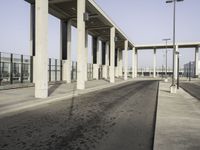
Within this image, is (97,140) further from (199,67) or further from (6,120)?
(199,67)

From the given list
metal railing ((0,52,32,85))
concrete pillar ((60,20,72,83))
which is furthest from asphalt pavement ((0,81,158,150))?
concrete pillar ((60,20,72,83))

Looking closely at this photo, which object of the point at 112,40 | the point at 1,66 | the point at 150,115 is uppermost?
the point at 112,40

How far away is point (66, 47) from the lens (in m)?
39.2

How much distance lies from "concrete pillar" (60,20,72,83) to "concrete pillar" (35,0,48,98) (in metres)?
21.1

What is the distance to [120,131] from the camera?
8352mm

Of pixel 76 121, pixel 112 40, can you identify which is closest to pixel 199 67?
pixel 112 40

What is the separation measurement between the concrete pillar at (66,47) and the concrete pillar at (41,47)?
2105 cm

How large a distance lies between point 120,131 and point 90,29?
42.7m

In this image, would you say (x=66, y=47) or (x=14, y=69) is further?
(x=66, y=47)

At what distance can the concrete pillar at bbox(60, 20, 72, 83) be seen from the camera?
38438 mm

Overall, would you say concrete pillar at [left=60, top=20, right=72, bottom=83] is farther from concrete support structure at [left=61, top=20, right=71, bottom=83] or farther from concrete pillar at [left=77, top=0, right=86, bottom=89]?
concrete pillar at [left=77, top=0, right=86, bottom=89]

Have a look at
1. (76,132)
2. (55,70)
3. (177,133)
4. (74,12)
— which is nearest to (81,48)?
→ (55,70)

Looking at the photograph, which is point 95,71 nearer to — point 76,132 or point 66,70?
point 66,70

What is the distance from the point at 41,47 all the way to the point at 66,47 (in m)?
22.5
